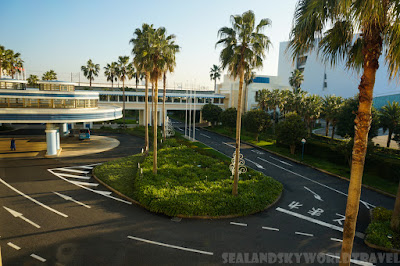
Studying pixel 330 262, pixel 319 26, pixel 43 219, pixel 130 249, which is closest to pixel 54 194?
pixel 43 219

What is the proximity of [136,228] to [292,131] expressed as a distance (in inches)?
1083

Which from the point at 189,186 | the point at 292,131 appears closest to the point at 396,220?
the point at 189,186

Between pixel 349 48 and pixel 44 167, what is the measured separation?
30.4 metres

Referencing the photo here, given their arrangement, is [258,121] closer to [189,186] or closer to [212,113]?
[212,113]

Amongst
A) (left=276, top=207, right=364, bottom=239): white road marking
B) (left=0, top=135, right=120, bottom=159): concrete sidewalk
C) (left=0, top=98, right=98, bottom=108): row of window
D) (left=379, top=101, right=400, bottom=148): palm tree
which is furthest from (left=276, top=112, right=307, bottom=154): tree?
(left=0, top=98, right=98, bottom=108): row of window

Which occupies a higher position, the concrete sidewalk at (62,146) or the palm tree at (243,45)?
the palm tree at (243,45)

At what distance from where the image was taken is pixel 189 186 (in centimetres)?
2223

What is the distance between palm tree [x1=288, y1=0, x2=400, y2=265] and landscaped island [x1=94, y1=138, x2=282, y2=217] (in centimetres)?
1072

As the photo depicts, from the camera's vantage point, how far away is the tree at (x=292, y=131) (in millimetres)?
36750

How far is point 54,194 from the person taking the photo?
21.4 meters

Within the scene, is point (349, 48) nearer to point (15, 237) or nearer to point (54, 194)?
point (15, 237)

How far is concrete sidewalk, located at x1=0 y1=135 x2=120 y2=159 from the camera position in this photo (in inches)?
1355

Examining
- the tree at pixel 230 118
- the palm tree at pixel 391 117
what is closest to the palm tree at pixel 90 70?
the tree at pixel 230 118

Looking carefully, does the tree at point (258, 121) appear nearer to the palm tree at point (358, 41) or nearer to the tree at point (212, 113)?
the tree at point (212, 113)
